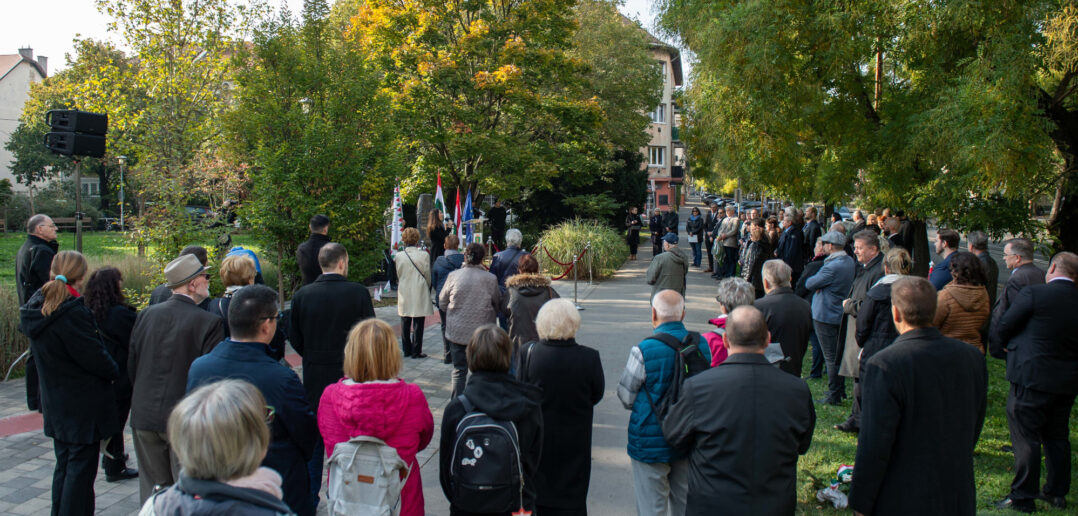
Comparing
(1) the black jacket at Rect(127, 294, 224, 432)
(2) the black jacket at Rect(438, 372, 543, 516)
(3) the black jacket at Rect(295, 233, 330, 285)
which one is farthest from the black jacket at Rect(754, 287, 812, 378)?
(3) the black jacket at Rect(295, 233, 330, 285)

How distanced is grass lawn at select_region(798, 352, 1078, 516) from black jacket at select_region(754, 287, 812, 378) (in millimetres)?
805

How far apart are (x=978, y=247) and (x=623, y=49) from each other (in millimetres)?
25056

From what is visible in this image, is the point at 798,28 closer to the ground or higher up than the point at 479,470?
higher up

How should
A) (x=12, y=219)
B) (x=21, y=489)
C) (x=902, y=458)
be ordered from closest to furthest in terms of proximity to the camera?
(x=902, y=458) < (x=21, y=489) < (x=12, y=219)

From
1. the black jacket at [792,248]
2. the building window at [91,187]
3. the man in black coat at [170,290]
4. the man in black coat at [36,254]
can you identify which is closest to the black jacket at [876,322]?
the man in black coat at [170,290]

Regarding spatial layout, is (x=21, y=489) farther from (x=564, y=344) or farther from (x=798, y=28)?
(x=798, y=28)

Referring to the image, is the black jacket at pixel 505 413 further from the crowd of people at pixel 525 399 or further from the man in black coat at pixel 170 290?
the man in black coat at pixel 170 290

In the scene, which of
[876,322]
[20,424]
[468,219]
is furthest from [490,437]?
[468,219]

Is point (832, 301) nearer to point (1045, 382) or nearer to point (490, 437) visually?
point (1045, 382)

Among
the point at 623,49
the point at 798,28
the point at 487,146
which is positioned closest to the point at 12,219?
the point at 487,146

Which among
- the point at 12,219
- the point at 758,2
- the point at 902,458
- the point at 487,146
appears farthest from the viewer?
the point at 12,219

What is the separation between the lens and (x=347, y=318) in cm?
492

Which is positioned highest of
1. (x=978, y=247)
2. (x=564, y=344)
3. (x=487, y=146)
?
(x=487, y=146)

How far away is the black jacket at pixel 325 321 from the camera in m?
4.89
